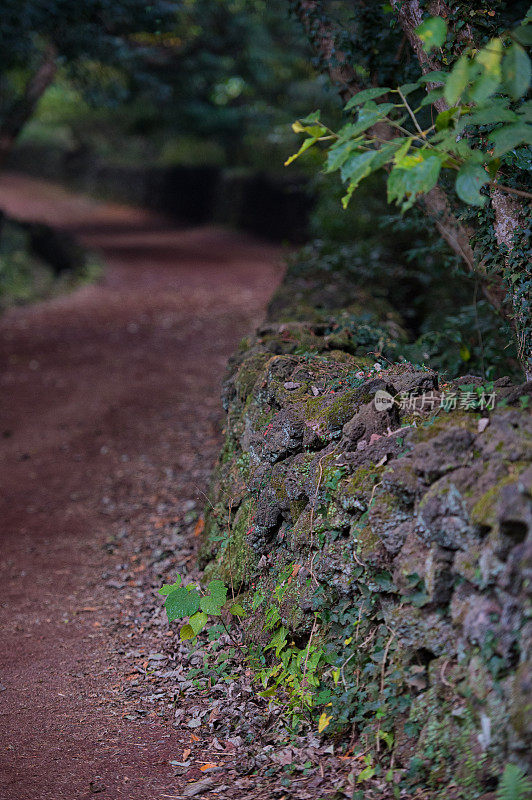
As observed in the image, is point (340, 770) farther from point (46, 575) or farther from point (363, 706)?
point (46, 575)

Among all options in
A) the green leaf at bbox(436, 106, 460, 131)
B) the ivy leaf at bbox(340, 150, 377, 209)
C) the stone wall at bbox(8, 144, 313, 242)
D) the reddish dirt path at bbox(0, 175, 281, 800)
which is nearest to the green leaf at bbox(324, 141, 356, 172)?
the ivy leaf at bbox(340, 150, 377, 209)

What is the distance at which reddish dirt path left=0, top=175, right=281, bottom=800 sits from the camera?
348cm

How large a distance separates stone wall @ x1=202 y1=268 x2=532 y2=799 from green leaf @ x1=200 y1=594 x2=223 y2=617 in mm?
300

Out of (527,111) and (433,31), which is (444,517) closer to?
(527,111)

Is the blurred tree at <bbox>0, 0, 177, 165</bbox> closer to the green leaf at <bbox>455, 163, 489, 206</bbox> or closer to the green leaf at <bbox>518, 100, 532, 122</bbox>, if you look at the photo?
the green leaf at <bbox>518, 100, 532, 122</bbox>

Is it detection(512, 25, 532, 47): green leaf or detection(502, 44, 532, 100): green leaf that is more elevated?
detection(512, 25, 532, 47): green leaf

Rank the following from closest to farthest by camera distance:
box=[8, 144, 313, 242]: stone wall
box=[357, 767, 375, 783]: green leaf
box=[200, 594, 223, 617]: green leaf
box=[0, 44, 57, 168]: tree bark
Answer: box=[357, 767, 375, 783]: green leaf → box=[200, 594, 223, 617]: green leaf → box=[0, 44, 57, 168]: tree bark → box=[8, 144, 313, 242]: stone wall

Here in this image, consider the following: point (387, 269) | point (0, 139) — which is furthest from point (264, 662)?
point (0, 139)

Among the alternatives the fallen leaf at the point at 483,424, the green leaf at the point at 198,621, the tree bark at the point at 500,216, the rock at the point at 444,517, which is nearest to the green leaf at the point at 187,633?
the green leaf at the point at 198,621

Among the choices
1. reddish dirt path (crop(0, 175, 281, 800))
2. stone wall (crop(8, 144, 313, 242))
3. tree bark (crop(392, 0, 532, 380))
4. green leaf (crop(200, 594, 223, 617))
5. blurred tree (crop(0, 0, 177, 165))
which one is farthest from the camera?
stone wall (crop(8, 144, 313, 242))

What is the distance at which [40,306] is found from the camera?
12.6 metres

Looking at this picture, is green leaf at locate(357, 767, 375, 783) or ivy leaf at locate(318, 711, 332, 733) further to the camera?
ivy leaf at locate(318, 711, 332, 733)

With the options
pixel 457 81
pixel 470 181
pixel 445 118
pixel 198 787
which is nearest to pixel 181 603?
pixel 198 787

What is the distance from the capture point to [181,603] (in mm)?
3822
